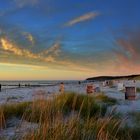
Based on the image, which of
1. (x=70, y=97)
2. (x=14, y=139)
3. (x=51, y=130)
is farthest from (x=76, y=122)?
(x=70, y=97)

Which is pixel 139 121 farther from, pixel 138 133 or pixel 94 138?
pixel 94 138

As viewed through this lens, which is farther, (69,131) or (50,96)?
(50,96)

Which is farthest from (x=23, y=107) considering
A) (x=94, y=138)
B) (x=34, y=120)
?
(x=94, y=138)

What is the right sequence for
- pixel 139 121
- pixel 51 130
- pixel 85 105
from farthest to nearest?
1. pixel 85 105
2. pixel 139 121
3. pixel 51 130

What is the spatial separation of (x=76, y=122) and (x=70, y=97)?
4.63m

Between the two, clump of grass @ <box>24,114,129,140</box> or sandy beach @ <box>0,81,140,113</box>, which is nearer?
clump of grass @ <box>24,114,129,140</box>

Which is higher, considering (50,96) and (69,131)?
(50,96)

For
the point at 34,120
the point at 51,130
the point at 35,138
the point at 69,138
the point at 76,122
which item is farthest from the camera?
the point at 34,120

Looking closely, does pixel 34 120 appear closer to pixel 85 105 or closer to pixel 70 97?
pixel 85 105

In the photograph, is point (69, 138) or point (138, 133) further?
point (138, 133)

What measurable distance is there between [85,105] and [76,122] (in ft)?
11.7

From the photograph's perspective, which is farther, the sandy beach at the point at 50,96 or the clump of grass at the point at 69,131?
the sandy beach at the point at 50,96

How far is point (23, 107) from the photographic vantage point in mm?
8281

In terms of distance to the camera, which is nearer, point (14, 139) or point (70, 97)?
point (14, 139)
